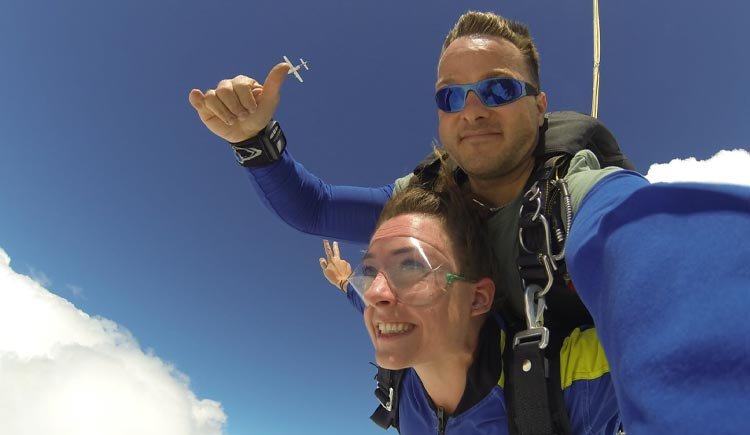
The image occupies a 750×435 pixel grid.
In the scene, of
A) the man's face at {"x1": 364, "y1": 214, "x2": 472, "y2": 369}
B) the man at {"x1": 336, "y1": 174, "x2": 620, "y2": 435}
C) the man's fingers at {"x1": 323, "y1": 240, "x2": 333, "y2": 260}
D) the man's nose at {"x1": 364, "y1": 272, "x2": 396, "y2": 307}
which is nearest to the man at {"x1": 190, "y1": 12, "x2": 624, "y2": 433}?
the man at {"x1": 336, "y1": 174, "x2": 620, "y2": 435}

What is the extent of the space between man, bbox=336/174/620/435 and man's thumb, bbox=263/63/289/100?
993 mm

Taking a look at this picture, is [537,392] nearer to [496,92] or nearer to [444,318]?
[444,318]

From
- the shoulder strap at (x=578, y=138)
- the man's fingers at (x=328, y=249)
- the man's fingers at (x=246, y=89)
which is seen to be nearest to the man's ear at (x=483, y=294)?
the shoulder strap at (x=578, y=138)

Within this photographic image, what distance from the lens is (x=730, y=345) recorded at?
2.25 feet

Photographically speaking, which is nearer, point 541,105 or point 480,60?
point 480,60

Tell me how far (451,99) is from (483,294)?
106cm

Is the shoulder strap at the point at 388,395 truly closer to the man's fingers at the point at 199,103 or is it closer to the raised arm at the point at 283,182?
the raised arm at the point at 283,182

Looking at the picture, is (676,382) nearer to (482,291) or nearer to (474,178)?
(482,291)

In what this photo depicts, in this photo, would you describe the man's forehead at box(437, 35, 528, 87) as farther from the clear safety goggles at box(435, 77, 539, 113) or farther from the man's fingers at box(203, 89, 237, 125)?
the man's fingers at box(203, 89, 237, 125)

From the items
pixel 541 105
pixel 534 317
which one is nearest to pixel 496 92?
pixel 541 105

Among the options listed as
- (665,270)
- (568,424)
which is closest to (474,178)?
(568,424)

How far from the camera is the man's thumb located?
2.38 metres

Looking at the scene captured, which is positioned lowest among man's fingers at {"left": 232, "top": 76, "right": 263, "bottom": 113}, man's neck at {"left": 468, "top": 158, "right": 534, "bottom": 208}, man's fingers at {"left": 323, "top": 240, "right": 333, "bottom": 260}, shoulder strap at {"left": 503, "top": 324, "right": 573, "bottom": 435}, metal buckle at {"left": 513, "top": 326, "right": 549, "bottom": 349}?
shoulder strap at {"left": 503, "top": 324, "right": 573, "bottom": 435}

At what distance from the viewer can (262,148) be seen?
2.71 meters
